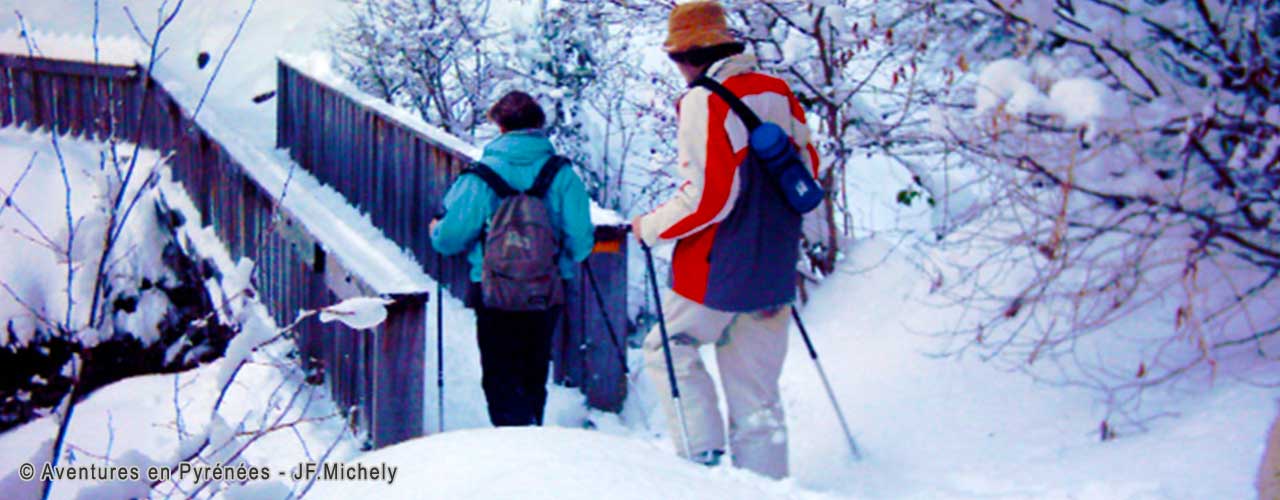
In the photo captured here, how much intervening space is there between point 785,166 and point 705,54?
470 mm

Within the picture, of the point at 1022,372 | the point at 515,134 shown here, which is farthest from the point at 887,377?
the point at 515,134

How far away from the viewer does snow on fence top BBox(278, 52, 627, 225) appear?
18.3 feet

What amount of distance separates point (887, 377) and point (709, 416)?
177 cm

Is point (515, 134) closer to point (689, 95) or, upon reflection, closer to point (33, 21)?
point (689, 95)

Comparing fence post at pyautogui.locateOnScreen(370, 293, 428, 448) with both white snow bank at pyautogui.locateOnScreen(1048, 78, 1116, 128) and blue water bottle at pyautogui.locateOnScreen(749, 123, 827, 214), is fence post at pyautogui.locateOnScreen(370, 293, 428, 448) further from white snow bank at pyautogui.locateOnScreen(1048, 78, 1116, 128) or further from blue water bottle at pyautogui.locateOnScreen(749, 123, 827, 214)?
white snow bank at pyautogui.locateOnScreen(1048, 78, 1116, 128)

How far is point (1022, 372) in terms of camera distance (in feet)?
16.5

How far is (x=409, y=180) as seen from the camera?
693 centimetres

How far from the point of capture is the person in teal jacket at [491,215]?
441 cm

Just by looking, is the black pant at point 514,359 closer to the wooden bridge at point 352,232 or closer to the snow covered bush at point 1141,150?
the wooden bridge at point 352,232

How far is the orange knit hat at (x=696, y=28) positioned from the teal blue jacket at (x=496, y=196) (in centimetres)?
89

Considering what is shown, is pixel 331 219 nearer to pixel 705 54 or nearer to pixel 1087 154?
pixel 705 54

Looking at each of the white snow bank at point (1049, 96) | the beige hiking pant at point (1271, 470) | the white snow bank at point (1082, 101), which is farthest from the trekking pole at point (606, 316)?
the beige hiking pant at point (1271, 470)

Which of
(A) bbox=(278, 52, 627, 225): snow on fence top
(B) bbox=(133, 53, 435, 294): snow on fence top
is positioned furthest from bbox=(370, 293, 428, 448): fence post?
(A) bbox=(278, 52, 627, 225): snow on fence top

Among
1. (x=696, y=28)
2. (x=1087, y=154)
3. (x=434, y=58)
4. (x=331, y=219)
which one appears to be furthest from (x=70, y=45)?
(x=1087, y=154)
